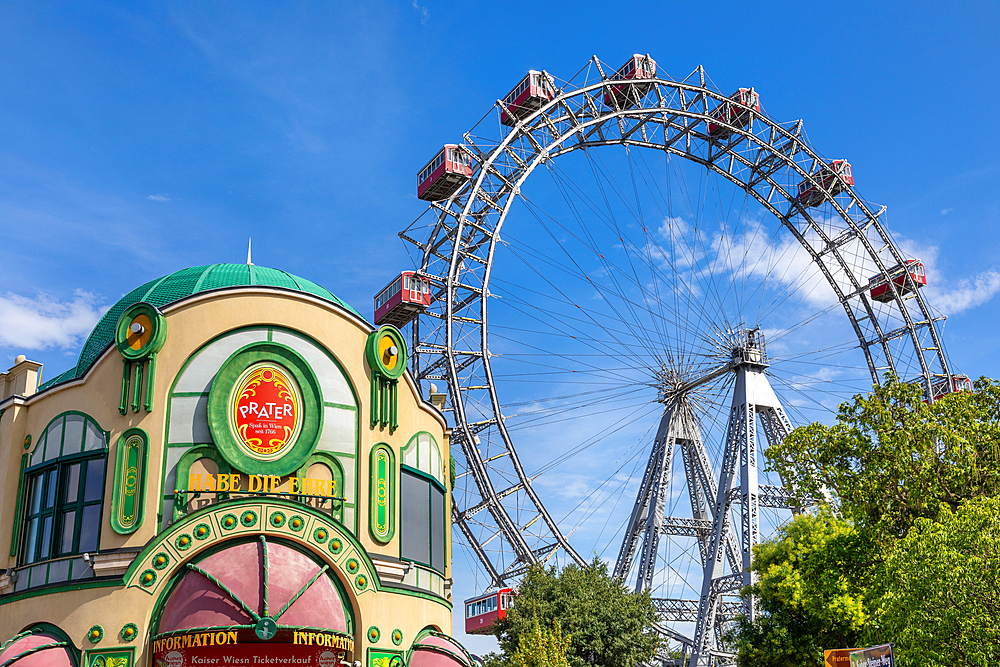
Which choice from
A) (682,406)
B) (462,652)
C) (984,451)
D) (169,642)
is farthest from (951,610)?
(682,406)

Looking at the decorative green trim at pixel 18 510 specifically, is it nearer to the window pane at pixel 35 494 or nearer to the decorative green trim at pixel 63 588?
the window pane at pixel 35 494

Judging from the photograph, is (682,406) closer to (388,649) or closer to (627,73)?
(627,73)

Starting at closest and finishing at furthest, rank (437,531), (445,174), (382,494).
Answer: (382,494) < (437,531) < (445,174)

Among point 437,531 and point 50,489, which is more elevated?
point 50,489

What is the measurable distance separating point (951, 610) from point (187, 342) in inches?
785

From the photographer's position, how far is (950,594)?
20.1 m

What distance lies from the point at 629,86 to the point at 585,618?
28264 mm

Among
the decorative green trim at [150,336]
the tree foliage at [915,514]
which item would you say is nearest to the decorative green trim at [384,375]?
the decorative green trim at [150,336]

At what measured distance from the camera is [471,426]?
145 ft

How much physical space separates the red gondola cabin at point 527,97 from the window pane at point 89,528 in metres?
29.9

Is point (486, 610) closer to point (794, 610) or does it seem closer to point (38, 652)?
point (794, 610)

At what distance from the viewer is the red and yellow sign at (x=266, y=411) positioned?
26000 millimetres

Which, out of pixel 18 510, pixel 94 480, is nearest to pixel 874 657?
pixel 94 480

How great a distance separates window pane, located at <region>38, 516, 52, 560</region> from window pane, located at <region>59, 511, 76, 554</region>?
0.44 metres
